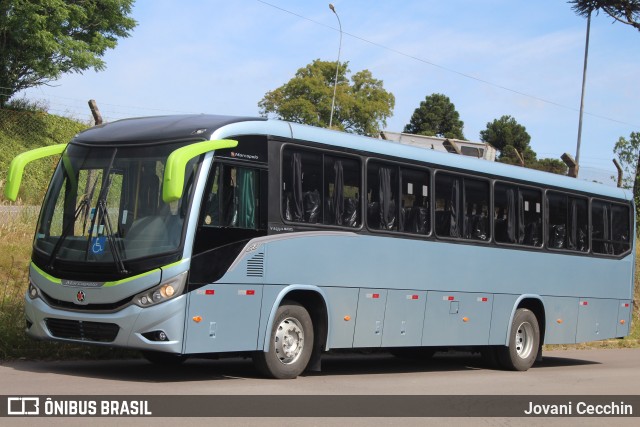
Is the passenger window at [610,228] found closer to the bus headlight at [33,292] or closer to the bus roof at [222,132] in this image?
the bus roof at [222,132]

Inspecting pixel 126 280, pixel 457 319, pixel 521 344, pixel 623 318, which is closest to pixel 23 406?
pixel 126 280

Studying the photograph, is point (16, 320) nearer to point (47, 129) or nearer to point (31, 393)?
point (31, 393)

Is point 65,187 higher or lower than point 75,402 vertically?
higher

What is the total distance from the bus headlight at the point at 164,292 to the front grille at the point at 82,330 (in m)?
0.48

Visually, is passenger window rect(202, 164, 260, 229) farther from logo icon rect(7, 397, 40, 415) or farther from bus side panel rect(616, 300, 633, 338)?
bus side panel rect(616, 300, 633, 338)

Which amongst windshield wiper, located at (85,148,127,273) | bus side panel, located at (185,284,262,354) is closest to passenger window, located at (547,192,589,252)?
bus side panel, located at (185,284,262,354)

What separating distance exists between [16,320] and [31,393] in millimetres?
4504

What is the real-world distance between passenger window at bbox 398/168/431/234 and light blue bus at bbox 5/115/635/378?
3cm

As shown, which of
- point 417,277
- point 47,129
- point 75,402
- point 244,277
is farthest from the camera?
point 47,129

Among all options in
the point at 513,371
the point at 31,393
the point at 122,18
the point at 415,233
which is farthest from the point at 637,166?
the point at 31,393

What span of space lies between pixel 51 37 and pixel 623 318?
82.7 feet

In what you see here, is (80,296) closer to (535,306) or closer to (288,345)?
(288,345)

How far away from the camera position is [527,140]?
90688mm

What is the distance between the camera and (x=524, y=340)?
18.2 meters
